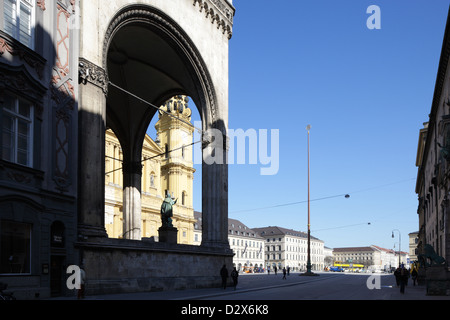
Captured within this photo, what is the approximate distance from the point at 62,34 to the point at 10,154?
19.4 ft

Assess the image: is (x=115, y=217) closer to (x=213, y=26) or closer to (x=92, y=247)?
(x=213, y=26)

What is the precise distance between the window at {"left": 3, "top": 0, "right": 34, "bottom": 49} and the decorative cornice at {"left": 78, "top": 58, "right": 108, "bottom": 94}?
3.18 m

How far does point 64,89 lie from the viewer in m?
21.4

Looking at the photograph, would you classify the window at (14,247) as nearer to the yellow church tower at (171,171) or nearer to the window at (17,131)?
the window at (17,131)

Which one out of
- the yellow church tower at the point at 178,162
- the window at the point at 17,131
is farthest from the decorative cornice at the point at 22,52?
the yellow church tower at the point at 178,162

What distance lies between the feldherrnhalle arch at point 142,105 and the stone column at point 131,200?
0.07 m

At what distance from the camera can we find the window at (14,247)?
17.7m

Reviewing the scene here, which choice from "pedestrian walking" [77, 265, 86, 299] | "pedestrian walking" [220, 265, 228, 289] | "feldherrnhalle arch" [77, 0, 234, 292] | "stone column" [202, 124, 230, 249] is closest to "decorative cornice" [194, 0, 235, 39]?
"feldherrnhalle arch" [77, 0, 234, 292]

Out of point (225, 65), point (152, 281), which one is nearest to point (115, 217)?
point (225, 65)

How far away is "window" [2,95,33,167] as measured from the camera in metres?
18.0

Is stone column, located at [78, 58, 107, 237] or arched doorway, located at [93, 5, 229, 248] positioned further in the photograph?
arched doorway, located at [93, 5, 229, 248]

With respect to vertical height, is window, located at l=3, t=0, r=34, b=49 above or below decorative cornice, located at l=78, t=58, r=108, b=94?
above

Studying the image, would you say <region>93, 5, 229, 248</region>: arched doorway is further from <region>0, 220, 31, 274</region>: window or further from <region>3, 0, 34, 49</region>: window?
<region>0, 220, 31, 274</region>: window

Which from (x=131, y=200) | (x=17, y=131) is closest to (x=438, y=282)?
(x=17, y=131)
